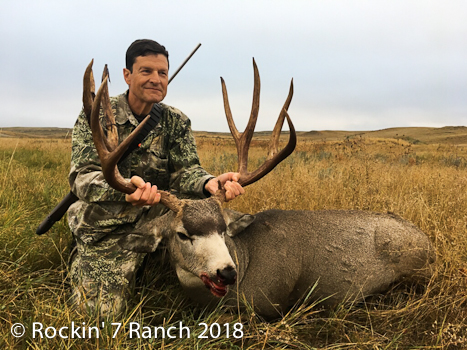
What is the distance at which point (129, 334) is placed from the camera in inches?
98.8

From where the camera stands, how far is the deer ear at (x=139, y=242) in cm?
295

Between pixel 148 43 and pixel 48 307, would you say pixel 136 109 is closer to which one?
pixel 148 43

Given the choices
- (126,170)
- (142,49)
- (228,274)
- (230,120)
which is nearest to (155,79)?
(142,49)

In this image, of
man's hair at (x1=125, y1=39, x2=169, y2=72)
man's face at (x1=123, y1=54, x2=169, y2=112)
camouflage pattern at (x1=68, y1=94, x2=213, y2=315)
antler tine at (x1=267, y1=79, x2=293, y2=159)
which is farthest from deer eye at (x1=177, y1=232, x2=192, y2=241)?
man's hair at (x1=125, y1=39, x2=169, y2=72)

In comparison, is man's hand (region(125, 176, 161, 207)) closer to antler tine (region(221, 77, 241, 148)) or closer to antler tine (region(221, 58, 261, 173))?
antler tine (region(221, 58, 261, 173))

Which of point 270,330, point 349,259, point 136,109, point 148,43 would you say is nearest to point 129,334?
point 270,330

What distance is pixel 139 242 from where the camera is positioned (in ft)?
9.80

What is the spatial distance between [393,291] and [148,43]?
3.66 m

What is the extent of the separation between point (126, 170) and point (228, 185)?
51.2 inches

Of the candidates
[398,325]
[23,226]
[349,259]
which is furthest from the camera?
[23,226]

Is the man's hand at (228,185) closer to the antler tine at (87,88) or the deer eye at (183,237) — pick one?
the deer eye at (183,237)

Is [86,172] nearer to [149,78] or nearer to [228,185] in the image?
[149,78]

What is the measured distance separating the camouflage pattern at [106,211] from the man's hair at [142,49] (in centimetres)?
45

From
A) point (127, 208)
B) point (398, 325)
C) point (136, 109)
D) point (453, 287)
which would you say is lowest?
point (398, 325)
